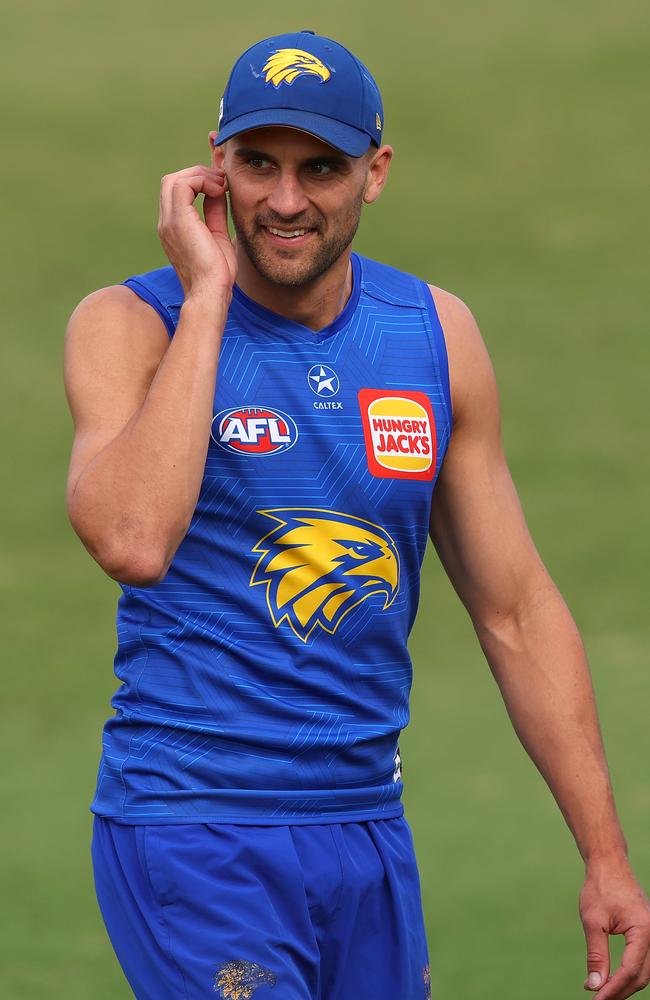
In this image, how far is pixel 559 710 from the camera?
3.42m

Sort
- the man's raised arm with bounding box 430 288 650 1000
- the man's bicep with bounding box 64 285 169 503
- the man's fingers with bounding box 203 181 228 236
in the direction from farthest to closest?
the man's raised arm with bounding box 430 288 650 1000
the man's fingers with bounding box 203 181 228 236
the man's bicep with bounding box 64 285 169 503

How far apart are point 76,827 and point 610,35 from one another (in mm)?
3846

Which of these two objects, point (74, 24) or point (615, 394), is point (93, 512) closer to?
point (615, 394)

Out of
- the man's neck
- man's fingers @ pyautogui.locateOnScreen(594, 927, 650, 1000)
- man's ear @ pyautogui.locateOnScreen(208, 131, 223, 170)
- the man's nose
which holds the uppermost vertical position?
man's ear @ pyautogui.locateOnScreen(208, 131, 223, 170)

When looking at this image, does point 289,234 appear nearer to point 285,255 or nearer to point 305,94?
point 285,255

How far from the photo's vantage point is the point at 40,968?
521 centimetres

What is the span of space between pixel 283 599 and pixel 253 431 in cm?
28

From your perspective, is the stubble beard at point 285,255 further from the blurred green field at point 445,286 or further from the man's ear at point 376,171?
the blurred green field at point 445,286

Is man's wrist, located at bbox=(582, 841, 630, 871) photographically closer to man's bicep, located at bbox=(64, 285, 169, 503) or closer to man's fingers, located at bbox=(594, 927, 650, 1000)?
man's fingers, located at bbox=(594, 927, 650, 1000)

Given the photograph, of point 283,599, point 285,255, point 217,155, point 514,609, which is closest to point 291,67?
point 217,155

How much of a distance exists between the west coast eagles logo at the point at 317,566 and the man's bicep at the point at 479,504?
0.26 metres

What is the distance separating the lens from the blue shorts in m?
2.99

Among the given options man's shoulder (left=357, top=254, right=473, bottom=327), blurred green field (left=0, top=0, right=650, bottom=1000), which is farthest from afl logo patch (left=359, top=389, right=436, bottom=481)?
blurred green field (left=0, top=0, right=650, bottom=1000)

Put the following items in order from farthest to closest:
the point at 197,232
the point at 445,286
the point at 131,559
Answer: the point at 445,286
the point at 197,232
the point at 131,559
